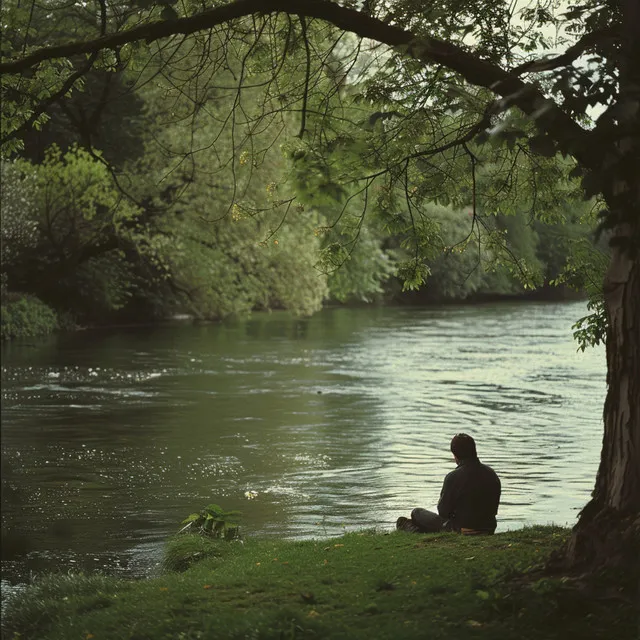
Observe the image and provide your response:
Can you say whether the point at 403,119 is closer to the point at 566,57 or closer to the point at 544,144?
the point at 566,57

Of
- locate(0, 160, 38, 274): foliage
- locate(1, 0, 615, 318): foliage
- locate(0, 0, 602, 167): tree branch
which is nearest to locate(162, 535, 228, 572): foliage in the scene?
locate(1, 0, 615, 318): foliage

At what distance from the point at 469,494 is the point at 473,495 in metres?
0.04

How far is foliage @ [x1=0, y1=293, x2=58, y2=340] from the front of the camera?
48.0 m

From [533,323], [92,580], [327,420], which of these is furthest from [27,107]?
[533,323]

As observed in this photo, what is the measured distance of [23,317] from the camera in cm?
4903

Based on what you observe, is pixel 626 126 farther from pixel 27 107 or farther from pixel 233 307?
pixel 233 307

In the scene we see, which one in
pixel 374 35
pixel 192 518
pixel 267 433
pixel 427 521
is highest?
pixel 374 35

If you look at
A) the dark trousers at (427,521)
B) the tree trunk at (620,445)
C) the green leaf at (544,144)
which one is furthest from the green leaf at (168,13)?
the dark trousers at (427,521)

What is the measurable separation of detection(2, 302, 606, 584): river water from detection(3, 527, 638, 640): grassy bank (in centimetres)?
225

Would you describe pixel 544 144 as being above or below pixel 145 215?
below

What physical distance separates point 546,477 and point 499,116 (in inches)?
403

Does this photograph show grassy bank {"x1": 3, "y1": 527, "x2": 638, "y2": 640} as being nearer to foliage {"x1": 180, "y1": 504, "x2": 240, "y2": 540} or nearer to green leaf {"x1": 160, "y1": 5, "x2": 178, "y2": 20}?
foliage {"x1": 180, "y1": 504, "x2": 240, "y2": 540}

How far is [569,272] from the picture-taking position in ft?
45.1

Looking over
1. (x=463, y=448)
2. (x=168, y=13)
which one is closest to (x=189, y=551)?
(x=463, y=448)
